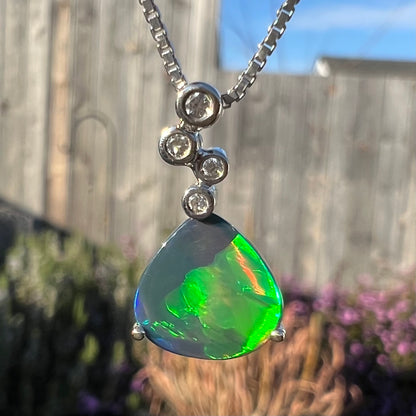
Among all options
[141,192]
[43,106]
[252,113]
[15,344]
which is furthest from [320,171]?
[15,344]

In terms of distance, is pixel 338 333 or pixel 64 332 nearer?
pixel 64 332

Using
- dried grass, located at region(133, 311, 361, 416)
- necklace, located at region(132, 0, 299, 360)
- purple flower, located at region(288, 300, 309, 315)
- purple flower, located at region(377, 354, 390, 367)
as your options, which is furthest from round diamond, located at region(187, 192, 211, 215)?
purple flower, located at region(377, 354, 390, 367)

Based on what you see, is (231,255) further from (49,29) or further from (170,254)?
(49,29)

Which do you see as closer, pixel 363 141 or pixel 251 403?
pixel 251 403

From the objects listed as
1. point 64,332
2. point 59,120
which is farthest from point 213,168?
point 59,120

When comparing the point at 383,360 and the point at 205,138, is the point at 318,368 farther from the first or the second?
the point at 205,138

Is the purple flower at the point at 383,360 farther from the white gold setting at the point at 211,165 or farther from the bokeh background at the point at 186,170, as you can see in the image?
the white gold setting at the point at 211,165

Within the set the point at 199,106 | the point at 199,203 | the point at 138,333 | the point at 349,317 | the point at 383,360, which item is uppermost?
the point at 199,106
